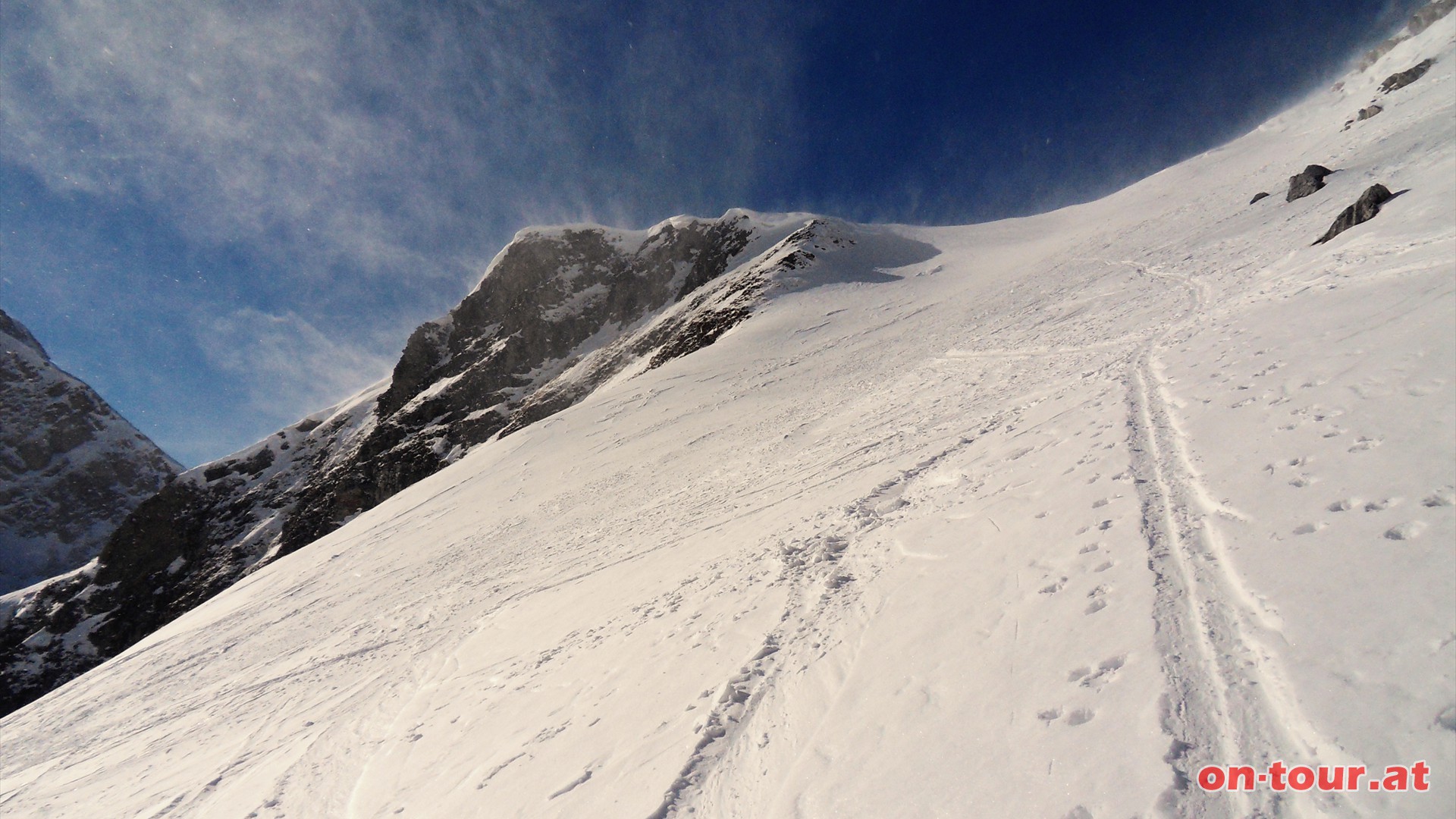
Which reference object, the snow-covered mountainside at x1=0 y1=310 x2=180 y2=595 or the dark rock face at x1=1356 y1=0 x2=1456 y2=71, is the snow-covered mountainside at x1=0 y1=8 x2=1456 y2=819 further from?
the snow-covered mountainside at x1=0 y1=310 x2=180 y2=595

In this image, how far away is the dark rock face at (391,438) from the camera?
76.4 meters

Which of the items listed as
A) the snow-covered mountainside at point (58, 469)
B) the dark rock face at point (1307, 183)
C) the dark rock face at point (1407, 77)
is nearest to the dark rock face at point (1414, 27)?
the dark rock face at point (1407, 77)

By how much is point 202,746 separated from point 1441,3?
95.0m

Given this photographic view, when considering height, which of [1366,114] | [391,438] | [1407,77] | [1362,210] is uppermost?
[391,438]

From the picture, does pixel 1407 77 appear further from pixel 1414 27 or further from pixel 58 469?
pixel 58 469

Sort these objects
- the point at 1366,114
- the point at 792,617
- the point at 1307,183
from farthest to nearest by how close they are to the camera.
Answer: the point at 1366,114 → the point at 1307,183 → the point at 792,617

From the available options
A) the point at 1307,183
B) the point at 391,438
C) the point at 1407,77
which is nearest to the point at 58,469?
the point at 391,438

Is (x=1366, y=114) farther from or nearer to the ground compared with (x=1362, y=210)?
farther from the ground

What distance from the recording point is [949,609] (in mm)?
5145

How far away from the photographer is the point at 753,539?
8945mm

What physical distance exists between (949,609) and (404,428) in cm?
9795

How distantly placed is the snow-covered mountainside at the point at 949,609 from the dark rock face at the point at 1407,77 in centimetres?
3117

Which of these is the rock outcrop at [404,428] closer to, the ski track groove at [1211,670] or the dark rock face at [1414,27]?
the dark rock face at [1414,27]

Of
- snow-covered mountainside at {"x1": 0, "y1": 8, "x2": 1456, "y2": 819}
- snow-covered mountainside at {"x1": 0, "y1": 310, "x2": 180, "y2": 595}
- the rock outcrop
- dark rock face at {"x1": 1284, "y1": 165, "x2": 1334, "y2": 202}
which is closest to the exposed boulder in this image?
dark rock face at {"x1": 1284, "y1": 165, "x2": 1334, "y2": 202}
